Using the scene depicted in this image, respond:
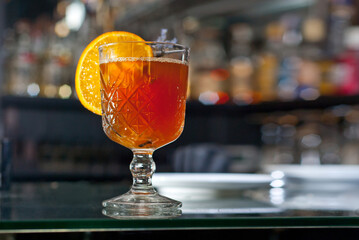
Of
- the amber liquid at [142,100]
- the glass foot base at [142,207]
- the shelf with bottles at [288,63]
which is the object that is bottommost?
the glass foot base at [142,207]

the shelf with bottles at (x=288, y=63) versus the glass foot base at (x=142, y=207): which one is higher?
the shelf with bottles at (x=288, y=63)

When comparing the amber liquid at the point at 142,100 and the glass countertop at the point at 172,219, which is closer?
the glass countertop at the point at 172,219

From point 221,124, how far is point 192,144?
20 centimetres

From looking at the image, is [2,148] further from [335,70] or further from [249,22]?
[249,22]

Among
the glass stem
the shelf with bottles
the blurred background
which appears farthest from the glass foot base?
the shelf with bottles

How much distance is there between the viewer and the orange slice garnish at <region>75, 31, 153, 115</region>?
705 mm

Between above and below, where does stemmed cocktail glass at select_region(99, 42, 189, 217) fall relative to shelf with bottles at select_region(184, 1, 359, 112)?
below

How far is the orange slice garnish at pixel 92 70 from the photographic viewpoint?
0.70 m

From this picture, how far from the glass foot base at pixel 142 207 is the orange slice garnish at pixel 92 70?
7.9 inches

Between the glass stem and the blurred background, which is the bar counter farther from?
the blurred background

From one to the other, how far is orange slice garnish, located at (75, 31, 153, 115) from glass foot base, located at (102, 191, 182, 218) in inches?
7.9

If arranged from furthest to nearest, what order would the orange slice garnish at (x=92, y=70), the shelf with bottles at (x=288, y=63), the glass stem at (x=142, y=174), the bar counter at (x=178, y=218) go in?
the shelf with bottles at (x=288, y=63)
the orange slice garnish at (x=92, y=70)
the glass stem at (x=142, y=174)
the bar counter at (x=178, y=218)

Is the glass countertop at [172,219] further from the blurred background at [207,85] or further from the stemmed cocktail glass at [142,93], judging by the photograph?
the blurred background at [207,85]

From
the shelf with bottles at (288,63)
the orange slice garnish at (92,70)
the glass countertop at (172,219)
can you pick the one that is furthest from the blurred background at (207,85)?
the glass countertop at (172,219)
